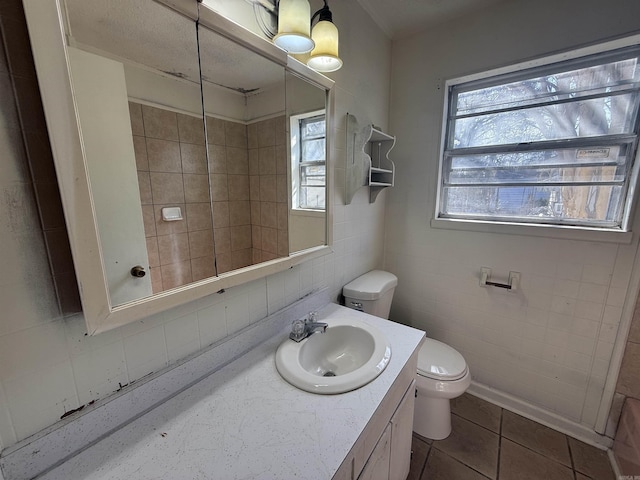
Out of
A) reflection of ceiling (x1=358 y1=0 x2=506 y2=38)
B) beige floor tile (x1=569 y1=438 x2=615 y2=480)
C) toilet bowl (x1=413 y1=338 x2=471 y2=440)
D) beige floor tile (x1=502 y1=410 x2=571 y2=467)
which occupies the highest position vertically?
reflection of ceiling (x1=358 y1=0 x2=506 y2=38)

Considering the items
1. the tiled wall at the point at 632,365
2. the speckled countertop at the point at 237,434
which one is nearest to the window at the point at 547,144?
the tiled wall at the point at 632,365

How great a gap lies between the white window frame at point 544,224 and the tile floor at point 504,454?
3.75 feet

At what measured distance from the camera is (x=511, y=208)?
1.57m

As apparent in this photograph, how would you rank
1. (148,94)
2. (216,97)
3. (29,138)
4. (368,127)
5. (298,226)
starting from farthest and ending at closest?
(368,127) < (298,226) < (216,97) < (148,94) < (29,138)

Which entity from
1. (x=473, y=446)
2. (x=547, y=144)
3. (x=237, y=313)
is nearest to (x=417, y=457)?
(x=473, y=446)

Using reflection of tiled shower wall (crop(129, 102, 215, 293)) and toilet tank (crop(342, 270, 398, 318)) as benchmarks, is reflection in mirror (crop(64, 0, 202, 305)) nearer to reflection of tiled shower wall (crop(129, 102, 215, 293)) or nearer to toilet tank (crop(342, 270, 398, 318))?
reflection of tiled shower wall (crop(129, 102, 215, 293))

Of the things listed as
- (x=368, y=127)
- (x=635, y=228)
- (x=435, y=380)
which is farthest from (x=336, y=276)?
(x=635, y=228)

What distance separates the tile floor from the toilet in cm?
10

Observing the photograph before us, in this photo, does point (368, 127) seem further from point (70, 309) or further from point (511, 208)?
point (70, 309)

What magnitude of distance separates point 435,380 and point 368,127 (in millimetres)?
1412

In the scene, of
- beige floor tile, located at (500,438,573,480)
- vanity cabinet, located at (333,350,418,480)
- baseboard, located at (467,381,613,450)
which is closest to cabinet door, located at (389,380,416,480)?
vanity cabinet, located at (333,350,418,480)

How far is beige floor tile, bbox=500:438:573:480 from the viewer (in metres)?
1.26

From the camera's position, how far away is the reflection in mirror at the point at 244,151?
818mm

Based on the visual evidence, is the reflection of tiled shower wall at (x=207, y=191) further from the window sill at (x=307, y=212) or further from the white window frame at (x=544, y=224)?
the white window frame at (x=544, y=224)
